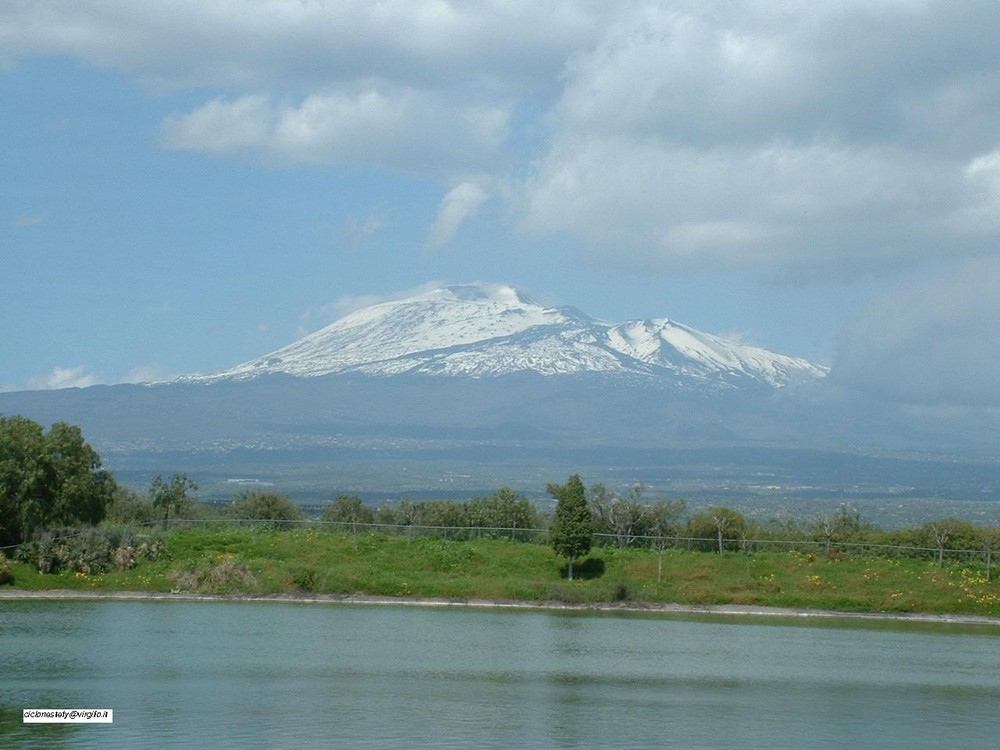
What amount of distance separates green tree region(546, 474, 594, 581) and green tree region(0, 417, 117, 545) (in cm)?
1832

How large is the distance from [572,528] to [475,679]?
753 inches

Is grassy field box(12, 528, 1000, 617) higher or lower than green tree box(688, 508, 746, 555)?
lower

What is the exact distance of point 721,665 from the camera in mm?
36531

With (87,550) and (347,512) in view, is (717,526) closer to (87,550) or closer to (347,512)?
(347,512)

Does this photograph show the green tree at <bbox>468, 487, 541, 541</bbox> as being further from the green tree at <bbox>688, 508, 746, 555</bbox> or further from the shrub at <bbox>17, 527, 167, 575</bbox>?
the shrub at <bbox>17, 527, 167, 575</bbox>

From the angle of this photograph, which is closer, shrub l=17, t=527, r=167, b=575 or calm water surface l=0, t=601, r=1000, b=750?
calm water surface l=0, t=601, r=1000, b=750

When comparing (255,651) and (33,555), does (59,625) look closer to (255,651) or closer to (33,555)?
(255,651)

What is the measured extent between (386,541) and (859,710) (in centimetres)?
2719

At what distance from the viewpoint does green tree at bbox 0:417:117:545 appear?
50250mm

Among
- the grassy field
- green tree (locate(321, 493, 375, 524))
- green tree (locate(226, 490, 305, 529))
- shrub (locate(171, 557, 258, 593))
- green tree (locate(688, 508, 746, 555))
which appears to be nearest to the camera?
shrub (locate(171, 557, 258, 593))

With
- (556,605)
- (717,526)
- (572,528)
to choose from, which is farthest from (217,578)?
(717,526)

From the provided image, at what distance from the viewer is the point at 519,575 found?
52.1m

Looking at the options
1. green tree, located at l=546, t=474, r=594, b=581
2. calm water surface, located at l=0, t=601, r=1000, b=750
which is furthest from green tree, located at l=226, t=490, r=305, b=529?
calm water surface, located at l=0, t=601, r=1000, b=750

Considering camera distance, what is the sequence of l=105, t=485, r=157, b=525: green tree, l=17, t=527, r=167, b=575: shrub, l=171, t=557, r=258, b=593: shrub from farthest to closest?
l=105, t=485, r=157, b=525: green tree, l=171, t=557, r=258, b=593: shrub, l=17, t=527, r=167, b=575: shrub
